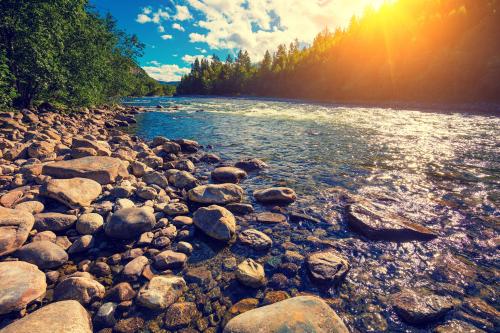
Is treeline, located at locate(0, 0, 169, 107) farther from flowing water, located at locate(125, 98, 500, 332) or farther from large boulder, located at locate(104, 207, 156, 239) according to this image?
large boulder, located at locate(104, 207, 156, 239)

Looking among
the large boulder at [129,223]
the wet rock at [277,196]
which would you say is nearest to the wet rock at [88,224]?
the large boulder at [129,223]

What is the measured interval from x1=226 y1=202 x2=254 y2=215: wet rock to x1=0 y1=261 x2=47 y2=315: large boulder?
382 centimetres

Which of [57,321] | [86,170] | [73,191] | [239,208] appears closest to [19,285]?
[57,321]

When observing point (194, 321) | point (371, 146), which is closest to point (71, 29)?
point (371, 146)

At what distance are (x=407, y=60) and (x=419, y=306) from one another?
241ft

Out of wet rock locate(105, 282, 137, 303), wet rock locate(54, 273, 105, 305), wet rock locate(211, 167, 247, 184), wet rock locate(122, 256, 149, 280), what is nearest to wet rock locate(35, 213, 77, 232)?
wet rock locate(54, 273, 105, 305)

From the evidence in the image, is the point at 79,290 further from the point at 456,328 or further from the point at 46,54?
the point at 46,54

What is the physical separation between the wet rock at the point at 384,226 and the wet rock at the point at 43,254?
5.65 m

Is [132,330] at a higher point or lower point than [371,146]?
lower

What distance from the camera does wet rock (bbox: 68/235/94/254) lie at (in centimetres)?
447

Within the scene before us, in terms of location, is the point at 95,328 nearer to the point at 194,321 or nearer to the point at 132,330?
the point at 132,330

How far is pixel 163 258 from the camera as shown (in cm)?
433

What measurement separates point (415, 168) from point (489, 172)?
248cm

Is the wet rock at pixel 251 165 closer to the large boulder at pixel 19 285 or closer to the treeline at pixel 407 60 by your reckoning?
the large boulder at pixel 19 285
